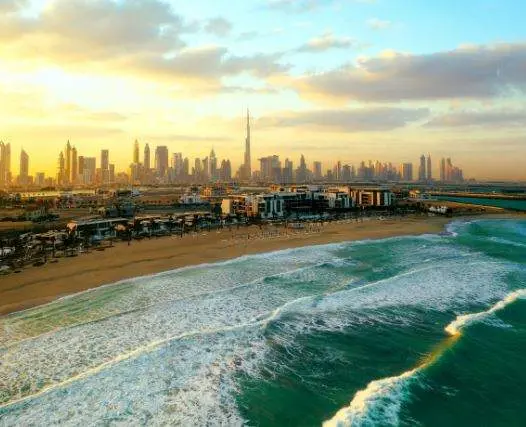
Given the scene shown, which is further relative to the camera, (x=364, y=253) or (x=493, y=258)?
(x=364, y=253)

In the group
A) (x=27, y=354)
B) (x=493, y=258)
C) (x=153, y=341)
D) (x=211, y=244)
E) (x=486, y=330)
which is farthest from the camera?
(x=211, y=244)

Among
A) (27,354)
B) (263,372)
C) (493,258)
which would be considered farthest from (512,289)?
(27,354)

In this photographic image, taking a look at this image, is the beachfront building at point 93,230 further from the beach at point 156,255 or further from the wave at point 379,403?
the wave at point 379,403

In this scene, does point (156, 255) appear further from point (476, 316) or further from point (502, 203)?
point (502, 203)

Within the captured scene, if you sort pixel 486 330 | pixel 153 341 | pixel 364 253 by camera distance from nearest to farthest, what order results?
pixel 153 341
pixel 486 330
pixel 364 253

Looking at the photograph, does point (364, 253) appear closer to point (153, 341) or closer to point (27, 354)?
point (153, 341)

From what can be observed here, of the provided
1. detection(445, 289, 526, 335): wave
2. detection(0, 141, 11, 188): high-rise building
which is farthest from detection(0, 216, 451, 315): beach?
detection(0, 141, 11, 188): high-rise building

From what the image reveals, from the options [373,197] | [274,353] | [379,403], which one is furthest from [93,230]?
A: [373,197]
